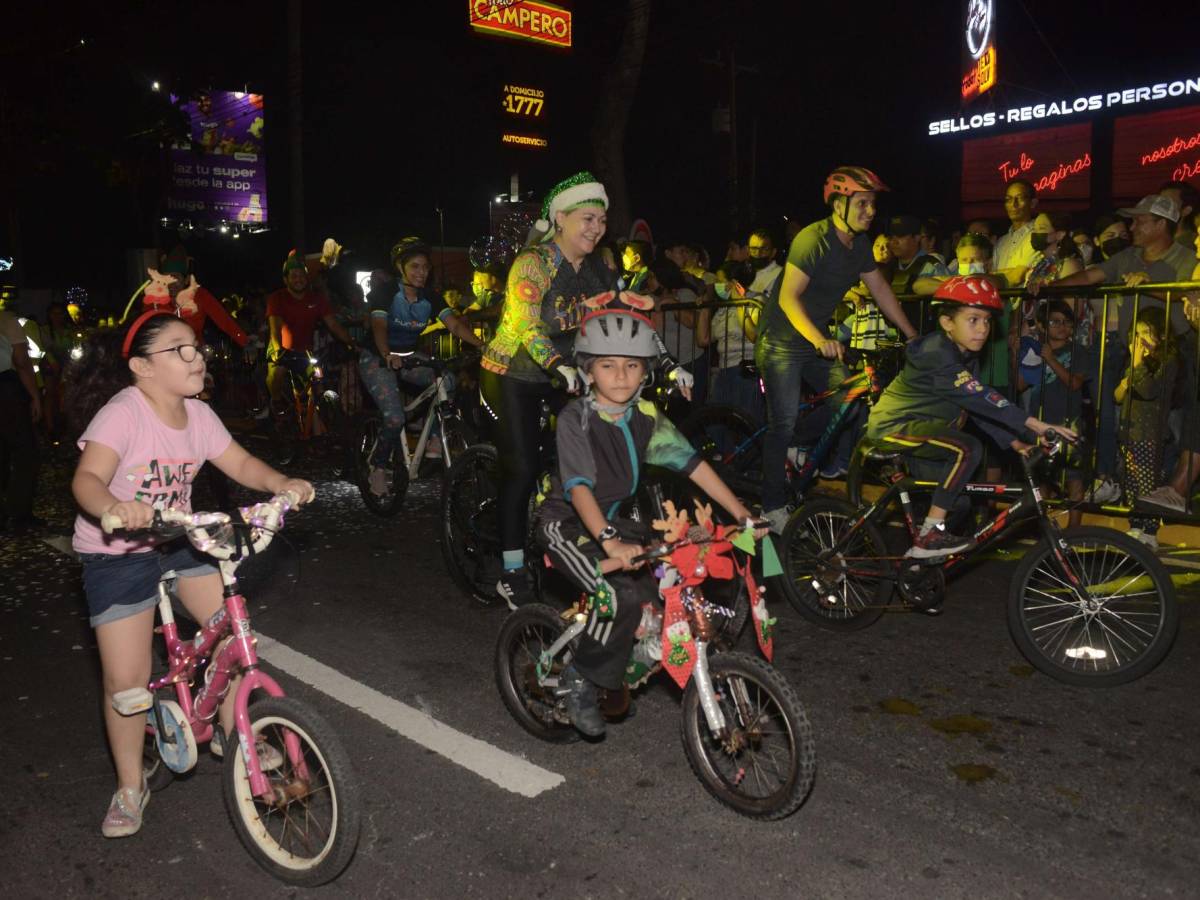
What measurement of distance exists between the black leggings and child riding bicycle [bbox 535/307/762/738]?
4.54 feet

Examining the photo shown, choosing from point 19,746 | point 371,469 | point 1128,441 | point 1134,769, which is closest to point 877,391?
point 1128,441

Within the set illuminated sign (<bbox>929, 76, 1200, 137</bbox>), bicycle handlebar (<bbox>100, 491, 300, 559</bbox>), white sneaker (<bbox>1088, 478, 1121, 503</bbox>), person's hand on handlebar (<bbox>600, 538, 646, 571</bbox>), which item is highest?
illuminated sign (<bbox>929, 76, 1200, 137</bbox>)

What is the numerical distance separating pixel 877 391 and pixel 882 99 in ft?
131

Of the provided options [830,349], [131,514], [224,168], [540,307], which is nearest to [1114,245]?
[830,349]

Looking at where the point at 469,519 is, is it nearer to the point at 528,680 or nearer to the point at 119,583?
the point at 528,680

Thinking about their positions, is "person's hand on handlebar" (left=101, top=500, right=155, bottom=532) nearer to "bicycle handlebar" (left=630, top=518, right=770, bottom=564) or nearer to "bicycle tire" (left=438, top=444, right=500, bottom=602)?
"bicycle handlebar" (left=630, top=518, right=770, bottom=564)

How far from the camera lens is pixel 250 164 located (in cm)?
4422

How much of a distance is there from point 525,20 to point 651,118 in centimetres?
1680

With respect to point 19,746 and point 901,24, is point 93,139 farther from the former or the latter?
point 901,24

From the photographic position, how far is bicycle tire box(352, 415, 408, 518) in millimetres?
9086

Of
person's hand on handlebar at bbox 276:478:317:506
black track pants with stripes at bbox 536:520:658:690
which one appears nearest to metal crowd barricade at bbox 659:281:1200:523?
black track pants with stripes at bbox 536:520:658:690

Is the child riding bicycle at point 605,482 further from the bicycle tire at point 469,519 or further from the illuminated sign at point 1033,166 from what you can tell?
the illuminated sign at point 1033,166

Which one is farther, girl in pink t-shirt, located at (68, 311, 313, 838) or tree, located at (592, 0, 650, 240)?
tree, located at (592, 0, 650, 240)

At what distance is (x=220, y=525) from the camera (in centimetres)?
340
